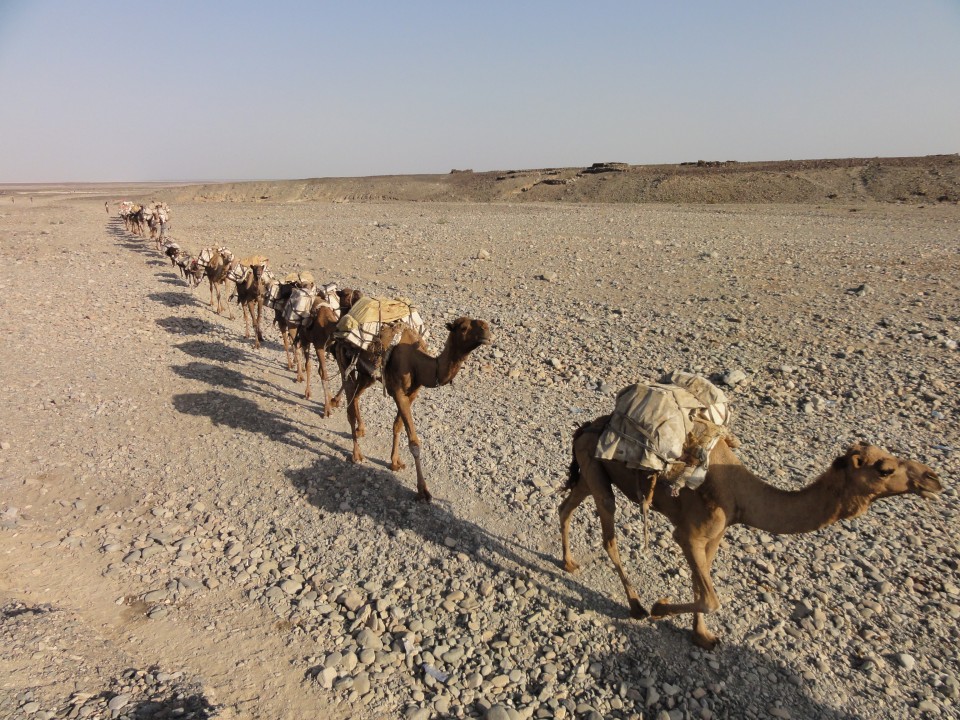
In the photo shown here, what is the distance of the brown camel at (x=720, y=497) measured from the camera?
3660 millimetres

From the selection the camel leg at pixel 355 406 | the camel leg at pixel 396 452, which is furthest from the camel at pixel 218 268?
the camel leg at pixel 396 452

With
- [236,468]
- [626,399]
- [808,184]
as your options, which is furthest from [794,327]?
[808,184]

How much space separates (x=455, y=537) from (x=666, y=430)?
2.85 meters

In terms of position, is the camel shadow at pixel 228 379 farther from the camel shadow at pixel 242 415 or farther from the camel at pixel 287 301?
the camel at pixel 287 301

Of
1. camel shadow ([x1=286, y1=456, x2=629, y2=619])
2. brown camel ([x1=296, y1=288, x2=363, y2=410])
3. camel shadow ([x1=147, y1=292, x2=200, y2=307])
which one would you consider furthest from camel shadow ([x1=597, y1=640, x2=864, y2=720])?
camel shadow ([x1=147, y1=292, x2=200, y2=307])

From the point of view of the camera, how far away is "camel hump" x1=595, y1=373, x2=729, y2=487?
442 centimetres

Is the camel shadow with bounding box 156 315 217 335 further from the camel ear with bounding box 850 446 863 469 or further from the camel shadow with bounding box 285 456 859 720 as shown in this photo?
the camel ear with bounding box 850 446 863 469

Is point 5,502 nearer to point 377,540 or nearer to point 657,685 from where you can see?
point 377,540

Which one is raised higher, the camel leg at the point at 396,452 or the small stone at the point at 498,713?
the camel leg at the point at 396,452

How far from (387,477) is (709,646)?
166 inches

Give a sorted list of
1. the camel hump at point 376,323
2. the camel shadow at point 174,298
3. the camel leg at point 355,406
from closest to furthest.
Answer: the camel hump at point 376,323
the camel leg at point 355,406
the camel shadow at point 174,298

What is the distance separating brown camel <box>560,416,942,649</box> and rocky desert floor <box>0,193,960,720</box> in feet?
1.90

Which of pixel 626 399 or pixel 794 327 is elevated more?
pixel 626 399

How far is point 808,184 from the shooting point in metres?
50.7
